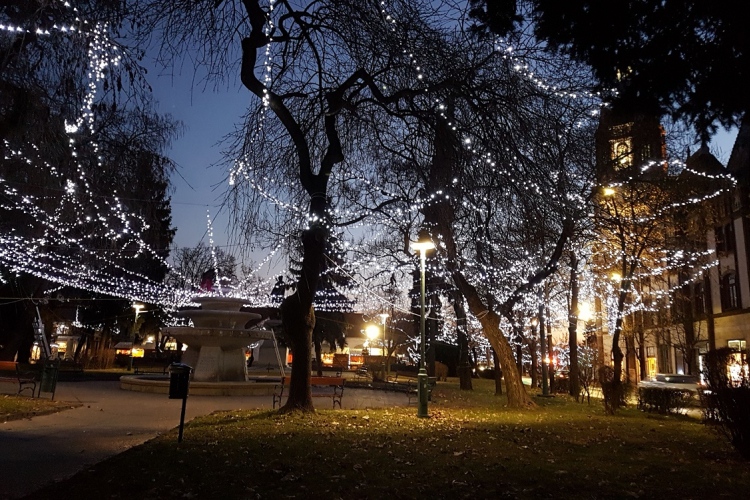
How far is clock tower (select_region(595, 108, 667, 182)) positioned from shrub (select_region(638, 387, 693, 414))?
7.04m

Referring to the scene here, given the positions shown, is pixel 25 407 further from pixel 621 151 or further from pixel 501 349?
pixel 621 151

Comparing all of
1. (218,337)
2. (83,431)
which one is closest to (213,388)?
(218,337)

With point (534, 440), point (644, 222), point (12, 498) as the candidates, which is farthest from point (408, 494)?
point (644, 222)

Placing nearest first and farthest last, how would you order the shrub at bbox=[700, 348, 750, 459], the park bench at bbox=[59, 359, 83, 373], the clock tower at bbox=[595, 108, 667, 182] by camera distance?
the shrub at bbox=[700, 348, 750, 459] → the clock tower at bbox=[595, 108, 667, 182] → the park bench at bbox=[59, 359, 83, 373]

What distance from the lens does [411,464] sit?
7637mm

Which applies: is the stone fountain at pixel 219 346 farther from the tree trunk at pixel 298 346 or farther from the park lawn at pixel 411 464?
the park lawn at pixel 411 464

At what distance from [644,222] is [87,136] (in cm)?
1621

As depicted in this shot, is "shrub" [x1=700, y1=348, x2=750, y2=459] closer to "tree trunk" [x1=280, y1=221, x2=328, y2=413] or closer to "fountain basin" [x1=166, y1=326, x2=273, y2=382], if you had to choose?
"tree trunk" [x1=280, y1=221, x2=328, y2=413]

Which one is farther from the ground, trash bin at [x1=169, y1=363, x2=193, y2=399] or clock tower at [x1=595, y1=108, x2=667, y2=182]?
clock tower at [x1=595, y1=108, x2=667, y2=182]

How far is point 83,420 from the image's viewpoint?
39.1ft

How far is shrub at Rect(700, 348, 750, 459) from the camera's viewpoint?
321 inches

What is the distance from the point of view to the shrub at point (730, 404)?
8164 mm

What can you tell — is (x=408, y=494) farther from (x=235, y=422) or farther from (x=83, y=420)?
(x=83, y=420)

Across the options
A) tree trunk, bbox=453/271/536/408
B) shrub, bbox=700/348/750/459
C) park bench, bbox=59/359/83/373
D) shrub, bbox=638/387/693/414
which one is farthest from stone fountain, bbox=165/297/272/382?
shrub, bbox=700/348/750/459
